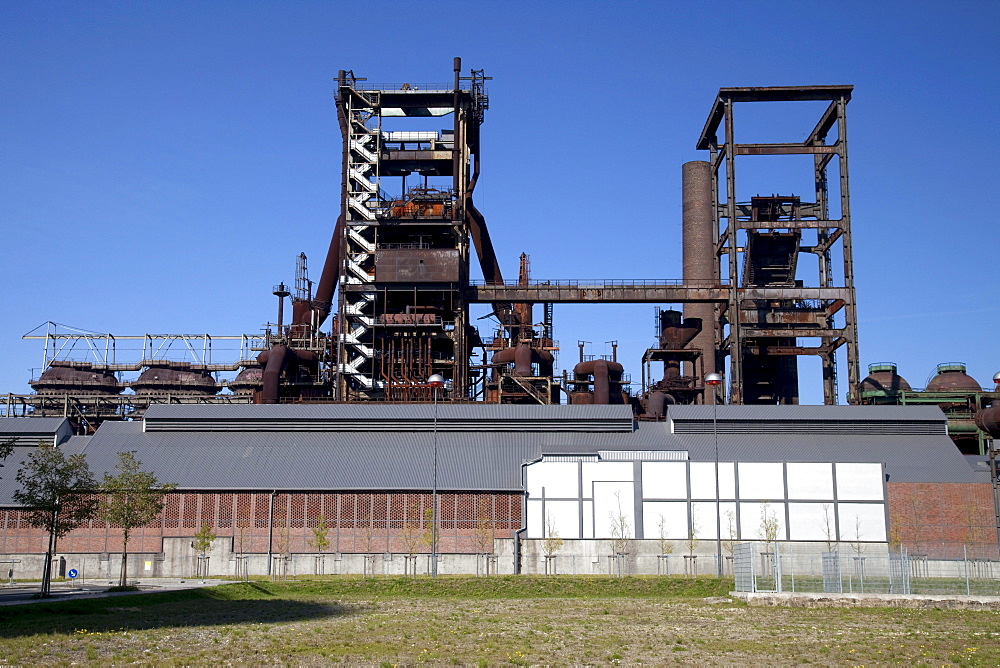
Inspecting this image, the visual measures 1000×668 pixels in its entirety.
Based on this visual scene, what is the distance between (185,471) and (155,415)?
774cm

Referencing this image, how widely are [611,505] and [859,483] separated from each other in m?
14.2

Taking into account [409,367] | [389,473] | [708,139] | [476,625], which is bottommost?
[476,625]

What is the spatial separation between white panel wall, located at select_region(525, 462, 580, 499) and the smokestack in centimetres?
2873

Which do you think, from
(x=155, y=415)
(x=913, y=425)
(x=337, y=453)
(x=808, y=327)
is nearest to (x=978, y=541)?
(x=913, y=425)

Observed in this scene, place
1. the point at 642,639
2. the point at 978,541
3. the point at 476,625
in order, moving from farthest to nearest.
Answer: the point at 978,541 < the point at 476,625 < the point at 642,639

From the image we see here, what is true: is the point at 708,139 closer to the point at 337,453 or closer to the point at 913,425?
the point at 913,425

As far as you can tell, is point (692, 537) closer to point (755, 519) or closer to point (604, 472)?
point (755, 519)

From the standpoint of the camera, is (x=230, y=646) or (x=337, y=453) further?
(x=337, y=453)

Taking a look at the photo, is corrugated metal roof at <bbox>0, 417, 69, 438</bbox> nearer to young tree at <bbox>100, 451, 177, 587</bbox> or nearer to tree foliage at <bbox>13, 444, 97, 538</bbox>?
young tree at <bbox>100, 451, 177, 587</bbox>

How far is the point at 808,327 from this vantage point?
255 ft

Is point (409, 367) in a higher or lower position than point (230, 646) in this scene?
higher

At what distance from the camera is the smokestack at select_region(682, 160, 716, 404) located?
86250mm

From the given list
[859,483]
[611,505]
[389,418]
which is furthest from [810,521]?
[389,418]

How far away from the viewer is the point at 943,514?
59.0 meters
